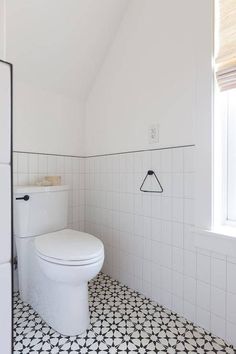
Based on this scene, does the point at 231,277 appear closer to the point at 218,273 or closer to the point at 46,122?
the point at 218,273

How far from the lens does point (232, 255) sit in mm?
1215

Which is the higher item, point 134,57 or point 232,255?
point 134,57

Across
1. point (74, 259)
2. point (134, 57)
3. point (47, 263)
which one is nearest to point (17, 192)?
point (47, 263)

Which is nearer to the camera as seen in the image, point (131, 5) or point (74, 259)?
point (74, 259)

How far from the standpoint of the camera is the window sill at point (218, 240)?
121 centimetres

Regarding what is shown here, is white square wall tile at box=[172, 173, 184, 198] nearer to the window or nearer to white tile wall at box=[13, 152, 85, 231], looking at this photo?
the window

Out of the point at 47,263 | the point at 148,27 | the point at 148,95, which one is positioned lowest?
the point at 47,263

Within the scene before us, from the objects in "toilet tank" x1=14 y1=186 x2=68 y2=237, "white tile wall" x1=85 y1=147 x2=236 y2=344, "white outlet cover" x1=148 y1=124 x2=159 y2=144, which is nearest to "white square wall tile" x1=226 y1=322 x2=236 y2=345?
"white tile wall" x1=85 y1=147 x2=236 y2=344

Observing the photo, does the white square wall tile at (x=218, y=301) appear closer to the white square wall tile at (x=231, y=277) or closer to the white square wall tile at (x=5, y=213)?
the white square wall tile at (x=231, y=277)

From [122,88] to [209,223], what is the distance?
1210 mm

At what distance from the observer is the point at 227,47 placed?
124 cm

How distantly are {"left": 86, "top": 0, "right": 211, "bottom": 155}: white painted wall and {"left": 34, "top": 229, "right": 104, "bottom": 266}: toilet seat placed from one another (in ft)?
2.54

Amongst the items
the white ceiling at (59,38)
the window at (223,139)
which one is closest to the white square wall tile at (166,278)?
the window at (223,139)

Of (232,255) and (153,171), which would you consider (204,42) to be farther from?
(232,255)
